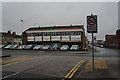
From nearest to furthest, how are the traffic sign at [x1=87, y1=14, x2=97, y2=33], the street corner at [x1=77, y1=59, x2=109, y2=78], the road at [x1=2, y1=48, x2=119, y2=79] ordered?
the street corner at [x1=77, y1=59, x2=109, y2=78], the road at [x1=2, y1=48, x2=119, y2=79], the traffic sign at [x1=87, y1=14, x2=97, y2=33]

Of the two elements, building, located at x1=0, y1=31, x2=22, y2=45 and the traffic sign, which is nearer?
the traffic sign

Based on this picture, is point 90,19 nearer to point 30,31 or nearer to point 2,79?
point 2,79

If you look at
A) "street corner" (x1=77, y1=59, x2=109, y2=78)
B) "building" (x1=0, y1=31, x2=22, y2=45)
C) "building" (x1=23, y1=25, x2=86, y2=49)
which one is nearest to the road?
"street corner" (x1=77, y1=59, x2=109, y2=78)

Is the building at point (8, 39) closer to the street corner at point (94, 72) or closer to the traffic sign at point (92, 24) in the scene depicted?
the street corner at point (94, 72)

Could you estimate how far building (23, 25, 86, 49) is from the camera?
5406cm

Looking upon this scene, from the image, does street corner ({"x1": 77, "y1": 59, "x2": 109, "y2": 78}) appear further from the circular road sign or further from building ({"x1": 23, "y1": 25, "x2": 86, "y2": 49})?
building ({"x1": 23, "y1": 25, "x2": 86, "y2": 49})

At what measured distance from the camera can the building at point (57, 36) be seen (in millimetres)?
54062

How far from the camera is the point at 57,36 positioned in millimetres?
57062

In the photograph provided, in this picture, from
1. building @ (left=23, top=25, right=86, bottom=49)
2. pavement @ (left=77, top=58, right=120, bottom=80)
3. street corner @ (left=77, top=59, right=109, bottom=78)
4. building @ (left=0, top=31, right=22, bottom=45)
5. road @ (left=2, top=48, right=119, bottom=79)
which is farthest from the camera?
building @ (left=0, top=31, right=22, bottom=45)

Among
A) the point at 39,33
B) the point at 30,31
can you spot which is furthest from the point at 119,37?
the point at 30,31

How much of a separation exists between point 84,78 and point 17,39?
9474 centimetres

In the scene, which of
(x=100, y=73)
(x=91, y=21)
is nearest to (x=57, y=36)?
(x=91, y=21)

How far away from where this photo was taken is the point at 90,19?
9.23 metres

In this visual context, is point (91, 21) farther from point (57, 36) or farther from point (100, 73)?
point (57, 36)
